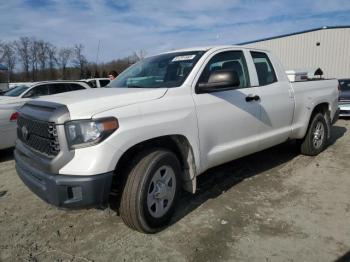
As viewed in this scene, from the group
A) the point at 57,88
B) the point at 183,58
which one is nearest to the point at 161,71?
the point at 183,58

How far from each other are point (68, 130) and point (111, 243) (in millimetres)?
1193

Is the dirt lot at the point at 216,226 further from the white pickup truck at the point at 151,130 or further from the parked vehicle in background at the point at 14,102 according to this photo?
the parked vehicle in background at the point at 14,102

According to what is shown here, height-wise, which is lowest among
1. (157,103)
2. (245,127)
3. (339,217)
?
(339,217)

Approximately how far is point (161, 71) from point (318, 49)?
25593 millimetres

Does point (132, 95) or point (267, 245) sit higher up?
point (132, 95)

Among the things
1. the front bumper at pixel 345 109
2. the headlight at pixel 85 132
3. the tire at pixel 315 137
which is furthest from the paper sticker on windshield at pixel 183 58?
the front bumper at pixel 345 109

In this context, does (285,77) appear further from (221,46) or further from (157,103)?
(157,103)

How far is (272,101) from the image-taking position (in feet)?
16.3

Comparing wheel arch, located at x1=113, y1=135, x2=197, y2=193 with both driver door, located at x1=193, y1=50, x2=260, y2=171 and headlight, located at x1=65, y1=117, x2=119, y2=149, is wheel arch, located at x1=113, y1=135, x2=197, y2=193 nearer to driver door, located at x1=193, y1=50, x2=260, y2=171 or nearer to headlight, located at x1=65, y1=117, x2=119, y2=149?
driver door, located at x1=193, y1=50, x2=260, y2=171

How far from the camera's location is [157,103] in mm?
3490

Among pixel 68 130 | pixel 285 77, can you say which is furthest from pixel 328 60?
pixel 68 130

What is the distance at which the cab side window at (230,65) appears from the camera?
4189mm

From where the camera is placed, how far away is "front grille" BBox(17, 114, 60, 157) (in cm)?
308

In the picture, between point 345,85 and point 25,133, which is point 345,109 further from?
point 25,133
